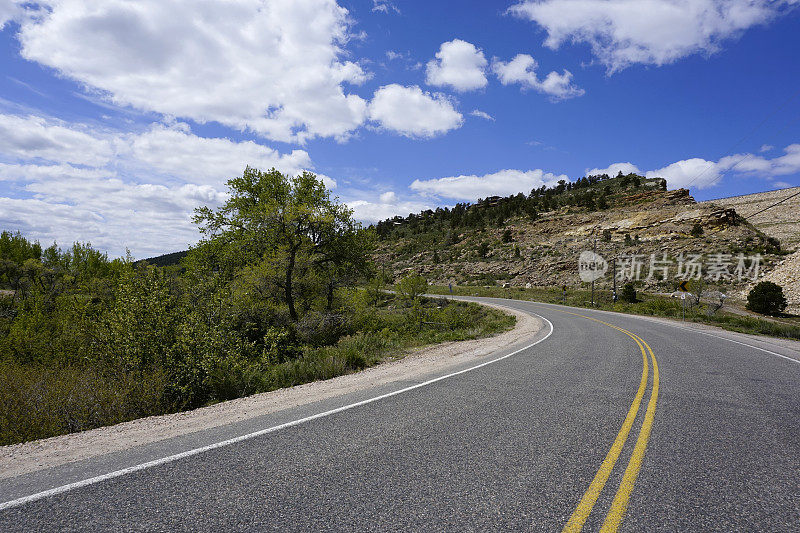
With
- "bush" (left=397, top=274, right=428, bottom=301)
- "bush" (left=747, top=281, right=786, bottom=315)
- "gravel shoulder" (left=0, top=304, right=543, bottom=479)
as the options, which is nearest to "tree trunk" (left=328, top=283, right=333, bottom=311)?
"gravel shoulder" (left=0, top=304, right=543, bottom=479)

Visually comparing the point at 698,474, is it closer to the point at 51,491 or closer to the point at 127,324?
the point at 51,491

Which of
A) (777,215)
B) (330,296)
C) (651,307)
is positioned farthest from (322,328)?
(777,215)

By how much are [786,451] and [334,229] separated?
19.4 metres

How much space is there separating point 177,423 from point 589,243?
56.9 metres

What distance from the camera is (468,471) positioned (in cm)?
365

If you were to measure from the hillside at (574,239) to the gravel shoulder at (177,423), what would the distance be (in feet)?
138

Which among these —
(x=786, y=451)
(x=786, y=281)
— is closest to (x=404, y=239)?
(x=786, y=281)

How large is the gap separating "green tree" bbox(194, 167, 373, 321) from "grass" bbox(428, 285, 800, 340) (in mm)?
21548

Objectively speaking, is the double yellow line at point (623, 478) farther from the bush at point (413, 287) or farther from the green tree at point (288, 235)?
the bush at point (413, 287)

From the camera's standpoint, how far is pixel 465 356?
11102mm

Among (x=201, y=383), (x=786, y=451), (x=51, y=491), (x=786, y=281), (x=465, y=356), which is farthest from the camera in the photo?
(x=786, y=281)

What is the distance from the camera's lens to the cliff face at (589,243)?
44.4 meters

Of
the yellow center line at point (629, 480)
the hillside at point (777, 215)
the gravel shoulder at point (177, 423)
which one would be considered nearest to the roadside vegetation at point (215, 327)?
the gravel shoulder at point (177, 423)

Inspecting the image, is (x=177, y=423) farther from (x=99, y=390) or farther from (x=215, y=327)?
(x=215, y=327)
